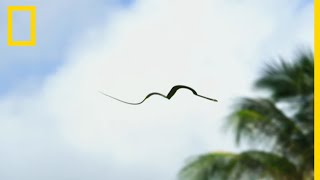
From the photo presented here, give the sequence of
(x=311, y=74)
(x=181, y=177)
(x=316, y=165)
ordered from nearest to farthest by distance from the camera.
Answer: (x=316, y=165) → (x=181, y=177) → (x=311, y=74)

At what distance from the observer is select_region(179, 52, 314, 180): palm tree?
4508mm

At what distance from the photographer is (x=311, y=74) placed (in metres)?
4.71

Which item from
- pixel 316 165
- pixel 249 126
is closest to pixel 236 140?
pixel 249 126

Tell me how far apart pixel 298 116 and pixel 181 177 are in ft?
3.09

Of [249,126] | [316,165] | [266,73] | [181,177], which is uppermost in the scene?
[316,165]

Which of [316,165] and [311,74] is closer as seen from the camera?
[316,165]

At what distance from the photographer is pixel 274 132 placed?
4.63 metres

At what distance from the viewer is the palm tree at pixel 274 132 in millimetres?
4508

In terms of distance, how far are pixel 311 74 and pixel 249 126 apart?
2.01 feet

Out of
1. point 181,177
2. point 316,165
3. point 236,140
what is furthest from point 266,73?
point 316,165

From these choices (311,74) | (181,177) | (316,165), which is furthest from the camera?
(311,74)

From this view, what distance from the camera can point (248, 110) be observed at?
15.1 ft

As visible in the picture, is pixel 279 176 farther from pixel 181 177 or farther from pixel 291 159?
pixel 181 177

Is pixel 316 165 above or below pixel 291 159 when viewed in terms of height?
above
